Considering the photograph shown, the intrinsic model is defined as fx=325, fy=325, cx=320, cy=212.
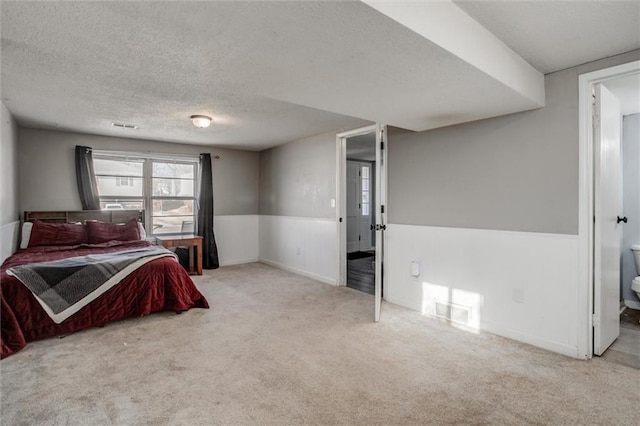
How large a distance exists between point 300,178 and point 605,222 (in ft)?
12.9

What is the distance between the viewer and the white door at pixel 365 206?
300 inches

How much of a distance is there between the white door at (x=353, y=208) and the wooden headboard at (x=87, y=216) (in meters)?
4.12

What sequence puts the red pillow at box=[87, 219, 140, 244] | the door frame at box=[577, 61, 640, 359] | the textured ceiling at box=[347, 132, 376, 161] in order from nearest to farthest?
the door frame at box=[577, 61, 640, 359], the red pillow at box=[87, 219, 140, 244], the textured ceiling at box=[347, 132, 376, 161]

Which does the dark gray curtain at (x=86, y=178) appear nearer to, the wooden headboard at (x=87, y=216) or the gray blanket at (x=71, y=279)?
the wooden headboard at (x=87, y=216)

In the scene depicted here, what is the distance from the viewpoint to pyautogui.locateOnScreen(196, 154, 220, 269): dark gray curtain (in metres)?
5.85

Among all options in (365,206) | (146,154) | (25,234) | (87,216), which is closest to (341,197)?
(365,206)

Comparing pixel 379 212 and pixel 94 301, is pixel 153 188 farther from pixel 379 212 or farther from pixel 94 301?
pixel 379 212

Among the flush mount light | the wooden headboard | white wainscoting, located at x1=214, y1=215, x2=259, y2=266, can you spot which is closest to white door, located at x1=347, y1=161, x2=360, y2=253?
white wainscoting, located at x1=214, y1=215, x2=259, y2=266

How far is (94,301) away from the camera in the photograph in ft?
10.1

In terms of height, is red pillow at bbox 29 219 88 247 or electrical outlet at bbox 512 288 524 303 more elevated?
red pillow at bbox 29 219 88 247

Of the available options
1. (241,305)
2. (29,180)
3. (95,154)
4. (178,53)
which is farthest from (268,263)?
(178,53)

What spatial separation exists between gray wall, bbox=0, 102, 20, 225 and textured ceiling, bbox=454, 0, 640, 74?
14.7ft

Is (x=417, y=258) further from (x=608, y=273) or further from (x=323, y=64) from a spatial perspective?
(x=323, y=64)

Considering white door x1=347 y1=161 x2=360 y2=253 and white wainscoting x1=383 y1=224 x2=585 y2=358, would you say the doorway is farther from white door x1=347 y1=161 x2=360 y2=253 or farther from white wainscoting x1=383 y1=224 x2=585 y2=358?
white wainscoting x1=383 y1=224 x2=585 y2=358
